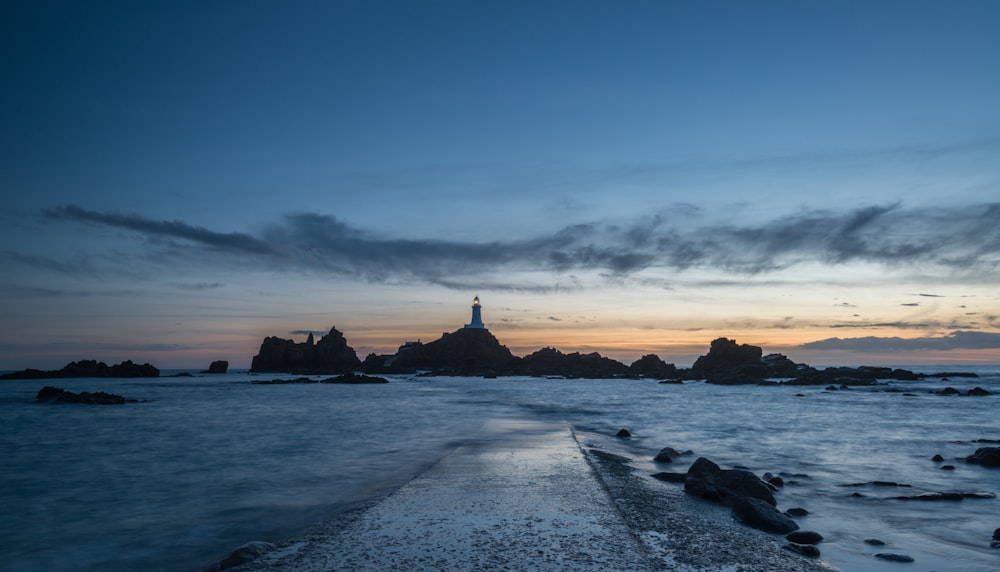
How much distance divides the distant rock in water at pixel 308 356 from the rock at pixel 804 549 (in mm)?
113072

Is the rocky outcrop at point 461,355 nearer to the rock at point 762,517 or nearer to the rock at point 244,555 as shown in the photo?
the rock at point 762,517

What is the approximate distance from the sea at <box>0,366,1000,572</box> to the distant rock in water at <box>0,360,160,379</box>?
244ft

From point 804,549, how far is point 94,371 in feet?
364

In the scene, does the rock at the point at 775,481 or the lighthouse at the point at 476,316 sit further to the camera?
the lighthouse at the point at 476,316

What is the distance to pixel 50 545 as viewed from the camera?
8.20 meters

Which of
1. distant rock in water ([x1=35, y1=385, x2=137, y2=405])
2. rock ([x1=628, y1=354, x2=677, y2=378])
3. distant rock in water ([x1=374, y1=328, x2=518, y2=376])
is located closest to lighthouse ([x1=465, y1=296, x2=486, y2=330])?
distant rock in water ([x1=374, y1=328, x2=518, y2=376])

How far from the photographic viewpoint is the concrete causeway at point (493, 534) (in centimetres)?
566

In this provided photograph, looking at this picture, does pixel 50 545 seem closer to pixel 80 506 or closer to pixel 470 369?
pixel 80 506

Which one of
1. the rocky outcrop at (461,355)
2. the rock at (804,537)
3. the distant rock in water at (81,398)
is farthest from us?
the rocky outcrop at (461,355)

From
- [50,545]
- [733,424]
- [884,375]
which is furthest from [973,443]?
[884,375]

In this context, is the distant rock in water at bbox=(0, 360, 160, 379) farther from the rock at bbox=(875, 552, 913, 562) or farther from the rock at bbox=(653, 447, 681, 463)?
the rock at bbox=(875, 552, 913, 562)

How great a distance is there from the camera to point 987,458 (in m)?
13.6

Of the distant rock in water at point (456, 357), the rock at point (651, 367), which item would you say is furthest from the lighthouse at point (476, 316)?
the rock at point (651, 367)

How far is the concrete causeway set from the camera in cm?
566
